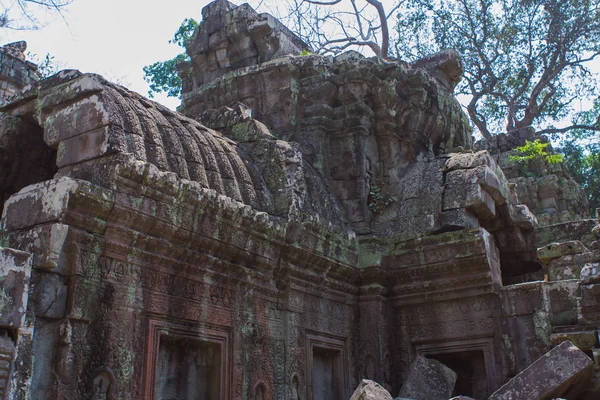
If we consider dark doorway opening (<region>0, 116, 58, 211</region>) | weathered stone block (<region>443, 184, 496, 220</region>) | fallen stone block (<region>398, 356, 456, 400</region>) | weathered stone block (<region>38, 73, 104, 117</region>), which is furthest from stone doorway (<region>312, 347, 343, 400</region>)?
weathered stone block (<region>38, 73, 104, 117</region>)

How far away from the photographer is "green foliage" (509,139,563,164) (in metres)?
15.3

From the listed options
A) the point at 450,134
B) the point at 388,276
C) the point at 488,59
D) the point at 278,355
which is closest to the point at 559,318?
the point at 388,276

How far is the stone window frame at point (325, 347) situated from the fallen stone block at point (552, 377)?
2205 millimetres

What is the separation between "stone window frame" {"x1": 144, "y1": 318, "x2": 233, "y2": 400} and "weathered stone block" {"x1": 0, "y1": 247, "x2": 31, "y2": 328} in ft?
3.72

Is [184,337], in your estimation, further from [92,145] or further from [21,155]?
[21,155]

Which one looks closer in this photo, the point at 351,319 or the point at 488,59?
the point at 351,319

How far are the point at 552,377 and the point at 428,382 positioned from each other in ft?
5.14

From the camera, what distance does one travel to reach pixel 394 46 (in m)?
21.6

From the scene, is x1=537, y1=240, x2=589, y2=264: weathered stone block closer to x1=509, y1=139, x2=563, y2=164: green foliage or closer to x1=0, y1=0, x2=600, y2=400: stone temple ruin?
x1=0, y1=0, x2=600, y2=400: stone temple ruin

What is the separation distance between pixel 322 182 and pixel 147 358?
3.50 metres

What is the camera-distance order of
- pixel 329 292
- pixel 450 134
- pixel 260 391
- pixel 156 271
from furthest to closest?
pixel 450 134 → pixel 329 292 → pixel 260 391 → pixel 156 271

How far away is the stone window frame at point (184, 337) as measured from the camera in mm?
5027

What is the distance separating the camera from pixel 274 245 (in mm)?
6449

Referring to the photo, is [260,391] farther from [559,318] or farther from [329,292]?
[559,318]
